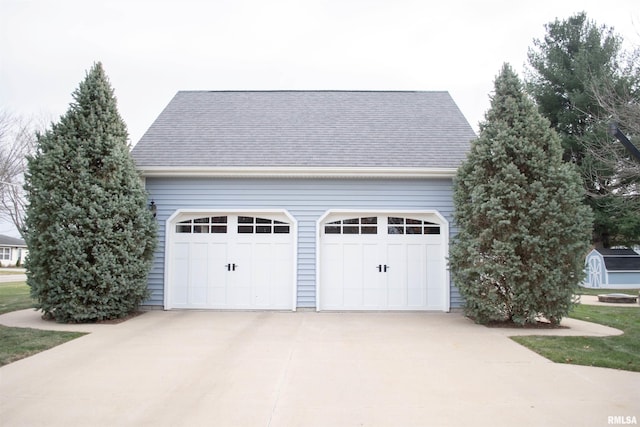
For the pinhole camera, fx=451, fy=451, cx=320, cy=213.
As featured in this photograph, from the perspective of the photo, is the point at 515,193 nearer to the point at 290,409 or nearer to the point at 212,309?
the point at 290,409

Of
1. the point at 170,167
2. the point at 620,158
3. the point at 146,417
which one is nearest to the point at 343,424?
the point at 146,417

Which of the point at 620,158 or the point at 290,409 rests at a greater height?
the point at 620,158

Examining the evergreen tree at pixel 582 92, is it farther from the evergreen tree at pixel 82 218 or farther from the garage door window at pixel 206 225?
the evergreen tree at pixel 82 218


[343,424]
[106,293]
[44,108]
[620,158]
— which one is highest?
[44,108]

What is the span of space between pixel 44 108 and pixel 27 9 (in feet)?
61.8

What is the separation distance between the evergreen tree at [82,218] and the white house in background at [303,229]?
153 cm

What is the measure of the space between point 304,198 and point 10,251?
44.9 metres

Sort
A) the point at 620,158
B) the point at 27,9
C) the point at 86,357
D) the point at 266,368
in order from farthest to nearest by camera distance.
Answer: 1. the point at 620,158
2. the point at 27,9
3. the point at 86,357
4. the point at 266,368

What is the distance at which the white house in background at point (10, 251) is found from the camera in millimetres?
42625

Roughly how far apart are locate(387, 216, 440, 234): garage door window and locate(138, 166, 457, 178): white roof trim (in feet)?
3.59

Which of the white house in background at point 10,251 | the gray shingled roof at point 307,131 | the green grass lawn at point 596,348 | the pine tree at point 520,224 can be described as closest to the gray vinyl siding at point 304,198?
the gray shingled roof at point 307,131

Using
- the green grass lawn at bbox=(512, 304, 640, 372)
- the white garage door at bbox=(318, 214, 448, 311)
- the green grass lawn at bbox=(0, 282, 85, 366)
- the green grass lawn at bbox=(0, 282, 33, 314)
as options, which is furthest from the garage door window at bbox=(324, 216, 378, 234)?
the green grass lawn at bbox=(0, 282, 33, 314)

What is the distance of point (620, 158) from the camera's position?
1523 centimetres

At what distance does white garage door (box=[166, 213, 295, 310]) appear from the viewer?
10.8 m
